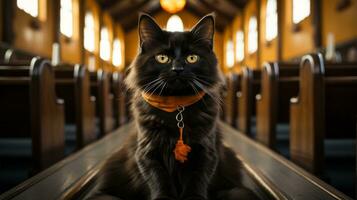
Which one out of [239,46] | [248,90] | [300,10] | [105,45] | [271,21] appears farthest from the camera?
[239,46]

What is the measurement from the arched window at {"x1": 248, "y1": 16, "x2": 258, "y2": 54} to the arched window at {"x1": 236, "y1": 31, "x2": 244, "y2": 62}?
1011 millimetres

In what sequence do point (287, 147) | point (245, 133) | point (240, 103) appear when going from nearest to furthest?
point (287, 147)
point (245, 133)
point (240, 103)

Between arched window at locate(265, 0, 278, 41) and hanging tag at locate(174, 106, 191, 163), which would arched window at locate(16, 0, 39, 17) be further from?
hanging tag at locate(174, 106, 191, 163)

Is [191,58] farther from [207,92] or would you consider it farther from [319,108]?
[319,108]

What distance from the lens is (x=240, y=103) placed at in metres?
4.82

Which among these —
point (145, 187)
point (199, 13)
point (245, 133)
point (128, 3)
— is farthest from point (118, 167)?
point (199, 13)

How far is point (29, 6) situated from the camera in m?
7.39

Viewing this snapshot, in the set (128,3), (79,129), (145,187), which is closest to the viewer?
(145,187)

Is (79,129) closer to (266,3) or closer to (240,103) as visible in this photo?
(240,103)

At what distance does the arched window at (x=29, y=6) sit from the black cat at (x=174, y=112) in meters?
6.14

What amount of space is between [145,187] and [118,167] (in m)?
0.24

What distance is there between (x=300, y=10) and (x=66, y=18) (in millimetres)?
5833

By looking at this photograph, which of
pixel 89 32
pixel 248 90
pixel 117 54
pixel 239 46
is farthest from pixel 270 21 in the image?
pixel 117 54

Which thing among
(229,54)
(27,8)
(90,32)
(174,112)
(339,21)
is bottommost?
(174,112)
